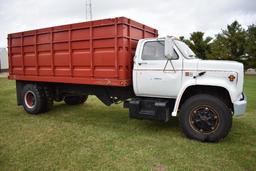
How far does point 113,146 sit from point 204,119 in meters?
2.02

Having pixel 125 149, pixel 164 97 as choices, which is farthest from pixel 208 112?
pixel 125 149

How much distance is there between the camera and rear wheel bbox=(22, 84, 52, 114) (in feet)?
26.8

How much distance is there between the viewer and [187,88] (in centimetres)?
577

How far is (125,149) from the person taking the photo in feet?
16.5

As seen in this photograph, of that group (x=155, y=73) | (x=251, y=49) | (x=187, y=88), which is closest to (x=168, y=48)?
(x=155, y=73)

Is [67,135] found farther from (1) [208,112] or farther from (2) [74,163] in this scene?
(1) [208,112]

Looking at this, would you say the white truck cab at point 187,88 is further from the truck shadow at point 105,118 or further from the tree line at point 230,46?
the tree line at point 230,46

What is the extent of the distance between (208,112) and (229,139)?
815 millimetres

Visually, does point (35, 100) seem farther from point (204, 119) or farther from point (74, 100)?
point (204, 119)

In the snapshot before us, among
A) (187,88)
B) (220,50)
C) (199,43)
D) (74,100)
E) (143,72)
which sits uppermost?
(199,43)

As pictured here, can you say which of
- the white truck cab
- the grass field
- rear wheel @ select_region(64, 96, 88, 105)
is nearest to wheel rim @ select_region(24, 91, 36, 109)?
the grass field

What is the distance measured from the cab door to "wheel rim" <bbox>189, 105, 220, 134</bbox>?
0.64 m

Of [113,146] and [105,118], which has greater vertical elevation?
[105,118]

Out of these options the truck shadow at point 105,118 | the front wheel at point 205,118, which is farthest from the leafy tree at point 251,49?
the front wheel at point 205,118
